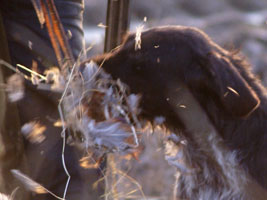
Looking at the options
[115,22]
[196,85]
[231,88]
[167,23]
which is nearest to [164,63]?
[196,85]

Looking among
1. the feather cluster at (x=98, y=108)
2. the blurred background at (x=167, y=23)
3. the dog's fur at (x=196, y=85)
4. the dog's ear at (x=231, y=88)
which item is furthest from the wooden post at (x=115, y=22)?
the dog's ear at (x=231, y=88)

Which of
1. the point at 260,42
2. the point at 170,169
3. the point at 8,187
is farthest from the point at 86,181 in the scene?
the point at 260,42

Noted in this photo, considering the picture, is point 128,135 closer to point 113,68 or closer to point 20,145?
point 113,68

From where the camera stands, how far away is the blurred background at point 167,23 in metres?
4.74

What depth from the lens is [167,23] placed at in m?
8.15

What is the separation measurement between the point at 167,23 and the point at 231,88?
5.67 metres

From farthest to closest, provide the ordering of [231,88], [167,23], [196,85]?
[167,23]
[196,85]
[231,88]

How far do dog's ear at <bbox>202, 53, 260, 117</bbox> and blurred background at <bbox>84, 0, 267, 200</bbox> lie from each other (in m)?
0.42

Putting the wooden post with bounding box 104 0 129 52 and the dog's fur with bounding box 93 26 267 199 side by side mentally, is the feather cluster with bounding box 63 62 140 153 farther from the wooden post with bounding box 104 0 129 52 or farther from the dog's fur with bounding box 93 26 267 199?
the wooden post with bounding box 104 0 129 52

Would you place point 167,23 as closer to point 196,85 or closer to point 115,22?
point 115,22

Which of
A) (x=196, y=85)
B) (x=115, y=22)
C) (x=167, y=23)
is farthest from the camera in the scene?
(x=167, y=23)

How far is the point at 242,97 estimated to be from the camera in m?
2.59

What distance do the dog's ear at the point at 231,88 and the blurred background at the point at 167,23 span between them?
417 mm

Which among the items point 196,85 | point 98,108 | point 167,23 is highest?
point 196,85
